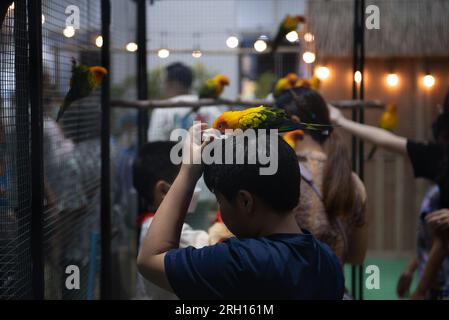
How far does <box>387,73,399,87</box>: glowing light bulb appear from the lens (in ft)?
14.1

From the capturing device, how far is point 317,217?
1.89 m

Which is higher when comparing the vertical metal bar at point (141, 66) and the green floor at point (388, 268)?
the vertical metal bar at point (141, 66)

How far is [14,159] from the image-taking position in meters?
1.62

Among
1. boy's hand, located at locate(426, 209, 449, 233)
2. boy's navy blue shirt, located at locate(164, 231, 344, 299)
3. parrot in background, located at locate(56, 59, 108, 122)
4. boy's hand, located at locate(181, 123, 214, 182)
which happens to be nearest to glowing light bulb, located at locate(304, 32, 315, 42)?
boy's hand, located at locate(426, 209, 449, 233)

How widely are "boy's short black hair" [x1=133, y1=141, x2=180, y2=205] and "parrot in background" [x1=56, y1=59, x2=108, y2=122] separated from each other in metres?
0.29

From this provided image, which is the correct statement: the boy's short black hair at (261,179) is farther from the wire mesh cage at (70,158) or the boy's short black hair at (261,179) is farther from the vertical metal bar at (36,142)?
the wire mesh cage at (70,158)

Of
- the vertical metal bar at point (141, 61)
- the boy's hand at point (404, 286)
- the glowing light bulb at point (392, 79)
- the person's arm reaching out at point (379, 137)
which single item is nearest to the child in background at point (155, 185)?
the person's arm reaching out at point (379, 137)

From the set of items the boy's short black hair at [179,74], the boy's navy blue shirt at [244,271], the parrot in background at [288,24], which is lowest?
the boy's navy blue shirt at [244,271]

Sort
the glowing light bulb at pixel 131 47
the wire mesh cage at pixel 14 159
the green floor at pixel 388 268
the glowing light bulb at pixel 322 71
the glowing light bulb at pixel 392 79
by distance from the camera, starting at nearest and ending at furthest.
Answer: the wire mesh cage at pixel 14 159 → the glowing light bulb at pixel 131 47 → the green floor at pixel 388 268 → the glowing light bulb at pixel 322 71 → the glowing light bulb at pixel 392 79

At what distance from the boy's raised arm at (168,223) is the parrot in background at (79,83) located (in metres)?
0.97

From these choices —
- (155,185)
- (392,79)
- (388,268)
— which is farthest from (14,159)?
(392,79)

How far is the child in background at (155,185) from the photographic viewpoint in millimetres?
1798

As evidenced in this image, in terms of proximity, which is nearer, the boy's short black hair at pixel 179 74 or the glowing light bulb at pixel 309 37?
the boy's short black hair at pixel 179 74

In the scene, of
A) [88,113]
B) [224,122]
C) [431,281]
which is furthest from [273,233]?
[88,113]
